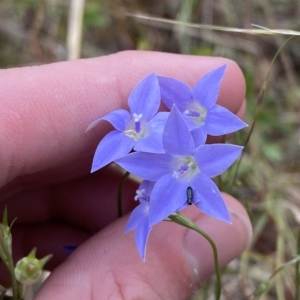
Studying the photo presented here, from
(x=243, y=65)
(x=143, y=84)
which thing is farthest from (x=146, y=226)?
(x=243, y=65)

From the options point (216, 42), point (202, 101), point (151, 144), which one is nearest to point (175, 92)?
point (202, 101)

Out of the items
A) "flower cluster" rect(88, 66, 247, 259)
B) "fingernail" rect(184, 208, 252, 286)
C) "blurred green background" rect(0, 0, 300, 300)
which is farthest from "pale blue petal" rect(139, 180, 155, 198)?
"blurred green background" rect(0, 0, 300, 300)

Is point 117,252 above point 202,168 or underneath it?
underneath

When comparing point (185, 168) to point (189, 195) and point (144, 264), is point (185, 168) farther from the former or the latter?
point (144, 264)

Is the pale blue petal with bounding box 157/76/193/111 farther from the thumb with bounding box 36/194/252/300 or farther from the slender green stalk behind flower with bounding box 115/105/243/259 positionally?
the thumb with bounding box 36/194/252/300

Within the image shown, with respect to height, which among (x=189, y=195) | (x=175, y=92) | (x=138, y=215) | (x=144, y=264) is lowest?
(x=144, y=264)

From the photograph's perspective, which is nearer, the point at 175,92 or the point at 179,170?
the point at 179,170

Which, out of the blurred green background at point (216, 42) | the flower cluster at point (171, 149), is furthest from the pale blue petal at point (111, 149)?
the blurred green background at point (216, 42)

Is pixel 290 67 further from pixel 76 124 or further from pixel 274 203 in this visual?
pixel 76 124
